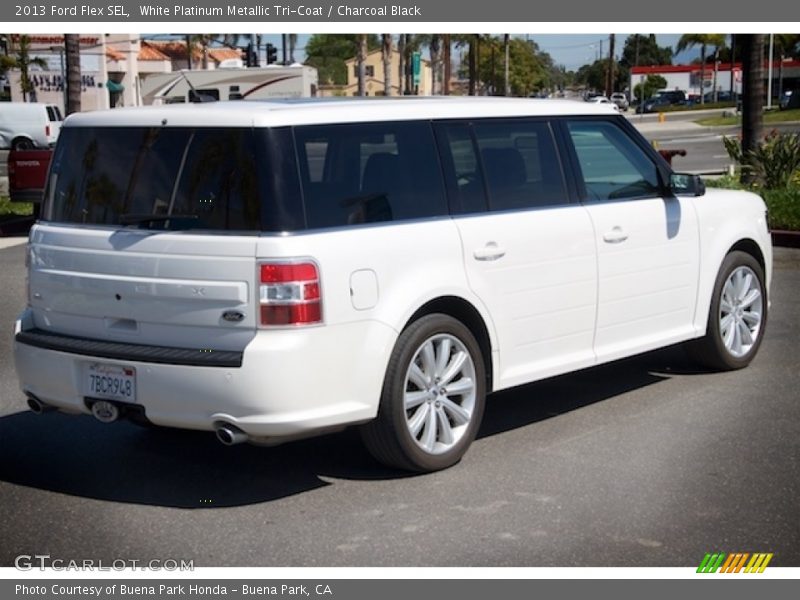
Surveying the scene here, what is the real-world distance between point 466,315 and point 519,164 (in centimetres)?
100

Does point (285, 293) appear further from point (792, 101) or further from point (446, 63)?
point (446, 63)

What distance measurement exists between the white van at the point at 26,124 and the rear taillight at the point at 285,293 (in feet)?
137

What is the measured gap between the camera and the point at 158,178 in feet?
20.7

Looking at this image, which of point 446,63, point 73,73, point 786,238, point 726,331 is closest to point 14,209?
point 73,73

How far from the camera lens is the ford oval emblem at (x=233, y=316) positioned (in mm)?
5973

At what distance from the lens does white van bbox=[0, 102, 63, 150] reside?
46.1 metres

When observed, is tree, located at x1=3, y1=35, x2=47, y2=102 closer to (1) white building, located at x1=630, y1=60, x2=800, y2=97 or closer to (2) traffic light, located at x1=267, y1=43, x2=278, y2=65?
(2) traffic light, located at x1=267, y1=43, x2=278, y2=65

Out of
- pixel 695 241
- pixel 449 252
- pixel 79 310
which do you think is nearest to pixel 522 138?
pixel 449 252

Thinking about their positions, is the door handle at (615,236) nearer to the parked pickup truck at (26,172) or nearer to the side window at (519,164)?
the side window at (519,164)

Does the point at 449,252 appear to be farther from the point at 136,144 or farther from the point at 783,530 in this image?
the point at 783,530

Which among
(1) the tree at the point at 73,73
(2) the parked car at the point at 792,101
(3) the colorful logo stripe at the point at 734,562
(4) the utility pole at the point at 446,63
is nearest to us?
(3) the colorful logo stripe at the point at 734,562

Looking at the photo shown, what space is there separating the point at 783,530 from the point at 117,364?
3.15m

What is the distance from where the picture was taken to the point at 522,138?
7391 mm

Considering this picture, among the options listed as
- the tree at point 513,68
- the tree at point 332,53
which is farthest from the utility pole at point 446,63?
the tree at point 332,53
